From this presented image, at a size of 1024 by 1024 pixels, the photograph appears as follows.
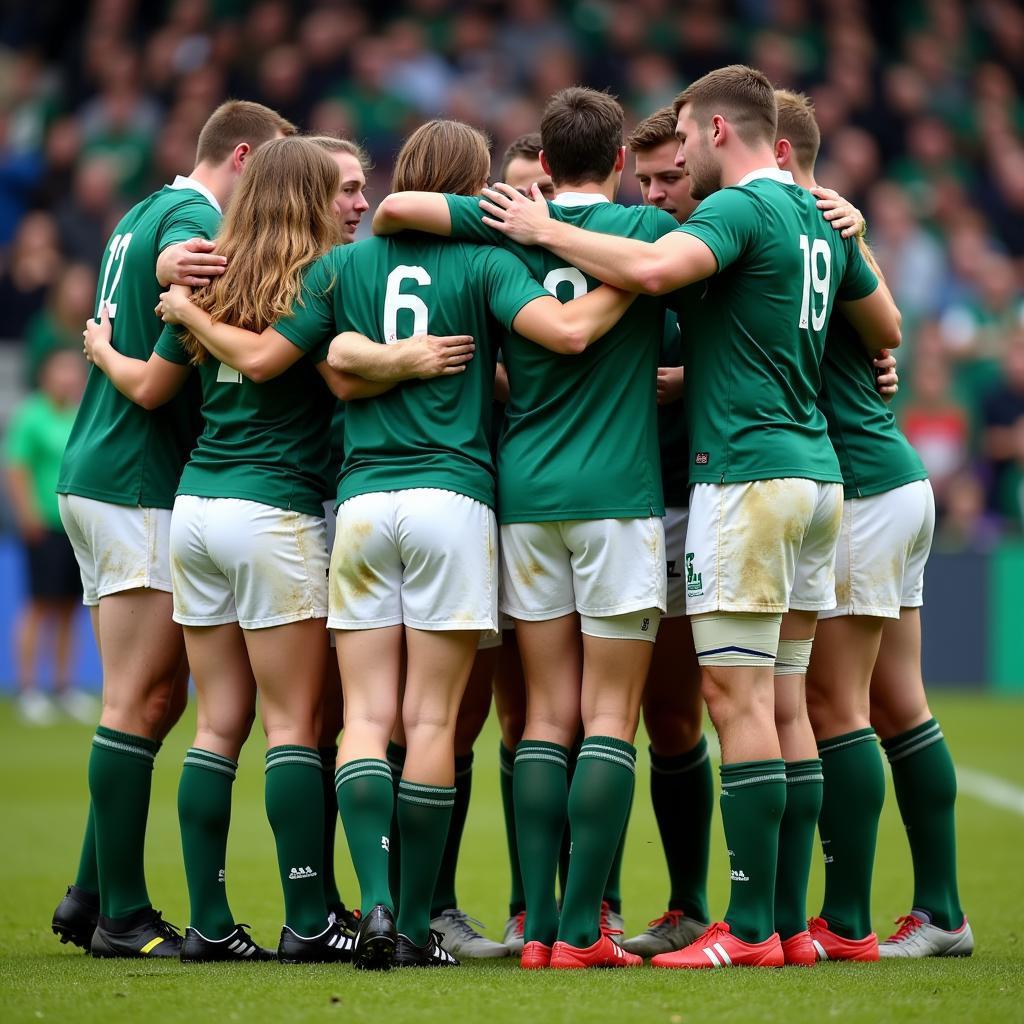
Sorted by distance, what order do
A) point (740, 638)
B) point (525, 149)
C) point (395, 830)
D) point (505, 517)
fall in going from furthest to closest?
point (525, 149), point (395, 830), point (505, 517), point (740, 638)

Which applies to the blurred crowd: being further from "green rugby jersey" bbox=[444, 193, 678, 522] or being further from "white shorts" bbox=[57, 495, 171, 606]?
"green rugby jersey" bbox=[444, 193, 678, 522]

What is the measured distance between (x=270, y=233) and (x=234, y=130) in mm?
611

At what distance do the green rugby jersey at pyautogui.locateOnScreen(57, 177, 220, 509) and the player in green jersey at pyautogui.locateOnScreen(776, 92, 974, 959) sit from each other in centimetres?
189

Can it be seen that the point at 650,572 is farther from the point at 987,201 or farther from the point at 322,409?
the point at 987,201

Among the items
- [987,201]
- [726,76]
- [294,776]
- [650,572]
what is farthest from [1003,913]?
[987,201]

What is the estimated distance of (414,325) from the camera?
4723 millimetres

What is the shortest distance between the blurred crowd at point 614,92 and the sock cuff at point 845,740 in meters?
9.04

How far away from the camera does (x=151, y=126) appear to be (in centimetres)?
1612

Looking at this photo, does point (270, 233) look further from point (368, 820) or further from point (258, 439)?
point (368, 820)

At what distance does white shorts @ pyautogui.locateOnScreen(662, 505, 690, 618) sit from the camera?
498 centimetres

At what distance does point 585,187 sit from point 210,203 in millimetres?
1236

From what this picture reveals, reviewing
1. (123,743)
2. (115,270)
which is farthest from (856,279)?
(123,743)

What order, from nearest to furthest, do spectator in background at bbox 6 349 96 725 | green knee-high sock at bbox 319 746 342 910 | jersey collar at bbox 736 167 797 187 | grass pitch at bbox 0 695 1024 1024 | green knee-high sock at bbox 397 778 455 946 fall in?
1. grass pitch at bbox 0 695 1024 1024
2. green knee-high sock at bbox 397 778 455 946
3. jersey collar at bbox 736 167 797 187
4. green knee-high sock at bbox 319 746 342 910
5. spectator in background at bbox 6 349 96 725

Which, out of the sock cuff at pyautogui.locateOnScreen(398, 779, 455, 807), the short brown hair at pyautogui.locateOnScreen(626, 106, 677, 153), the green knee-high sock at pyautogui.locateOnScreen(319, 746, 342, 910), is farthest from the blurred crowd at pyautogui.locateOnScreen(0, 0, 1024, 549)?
the sock cuff at pyautogui.locateOnScreen(398, 779, 455, 807)
